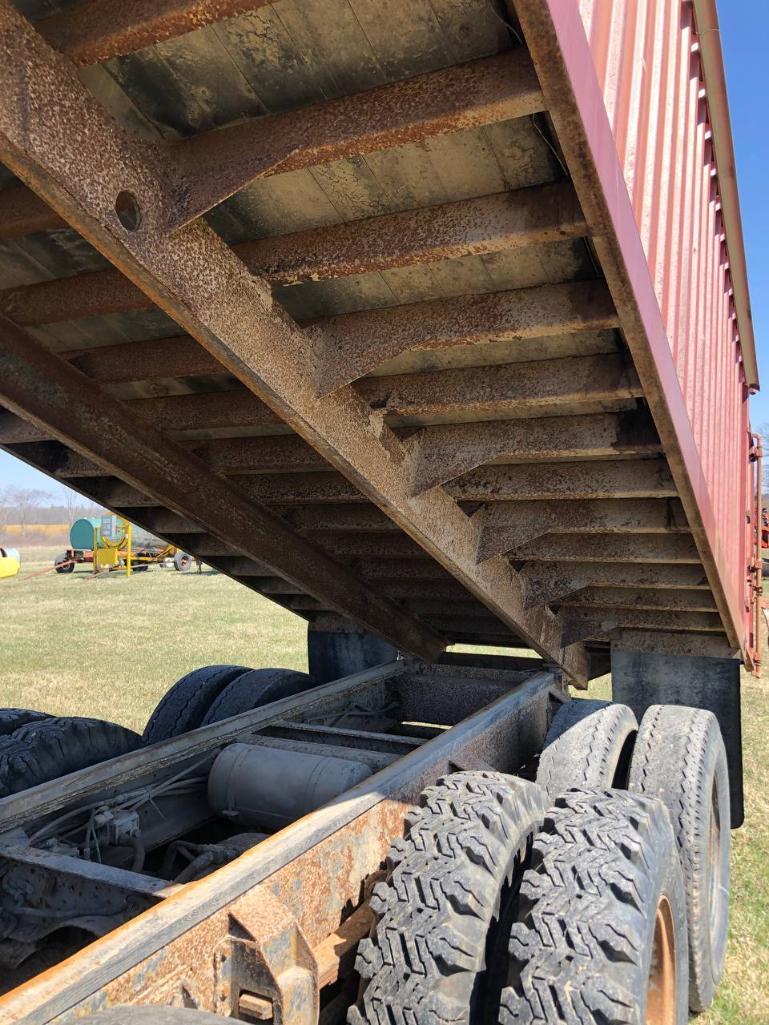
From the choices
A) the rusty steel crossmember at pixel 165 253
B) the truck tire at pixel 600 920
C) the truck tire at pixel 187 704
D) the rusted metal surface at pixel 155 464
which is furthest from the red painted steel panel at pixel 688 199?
the truck tire at pixel 187 704

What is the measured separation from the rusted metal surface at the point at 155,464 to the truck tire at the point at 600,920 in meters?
2.22

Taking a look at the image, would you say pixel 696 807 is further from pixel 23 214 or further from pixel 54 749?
pixel 23 214

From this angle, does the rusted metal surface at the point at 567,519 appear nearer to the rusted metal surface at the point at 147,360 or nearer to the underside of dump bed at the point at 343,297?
the underside of dump bed at the point at 343,297

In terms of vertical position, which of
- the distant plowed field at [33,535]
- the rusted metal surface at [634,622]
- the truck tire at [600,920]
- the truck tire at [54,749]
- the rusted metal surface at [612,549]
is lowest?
the truck tire at [600,920]

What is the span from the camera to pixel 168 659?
1199 centimetres

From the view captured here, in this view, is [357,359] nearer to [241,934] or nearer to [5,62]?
[5,62]

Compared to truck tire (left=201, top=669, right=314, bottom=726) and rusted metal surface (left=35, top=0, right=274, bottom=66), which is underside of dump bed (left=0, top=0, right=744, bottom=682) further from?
truck tire (left=201, top=669, right=314, bottom=726)

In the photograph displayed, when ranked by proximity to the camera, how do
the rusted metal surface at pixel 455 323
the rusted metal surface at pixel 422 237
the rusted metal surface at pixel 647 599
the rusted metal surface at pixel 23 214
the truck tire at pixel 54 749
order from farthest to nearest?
the rusted metal surface at pixel 647 599, the truck tire at pixel 54 749, the rusted metal surface at pixel 455 323, the rusted metal surface at pixel 23 214, the rusted metal surface at pixel 422 237

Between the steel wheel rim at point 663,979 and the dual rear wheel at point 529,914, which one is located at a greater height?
the dual rear wheel at point 529,914

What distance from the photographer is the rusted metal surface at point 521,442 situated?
3129 millimetres

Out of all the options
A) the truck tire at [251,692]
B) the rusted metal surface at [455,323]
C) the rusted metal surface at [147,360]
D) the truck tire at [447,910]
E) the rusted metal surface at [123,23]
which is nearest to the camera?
the rusted metal surface at [123,23]

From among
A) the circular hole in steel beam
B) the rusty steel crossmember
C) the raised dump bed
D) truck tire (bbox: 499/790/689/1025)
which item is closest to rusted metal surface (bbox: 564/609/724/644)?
the raised dump bed

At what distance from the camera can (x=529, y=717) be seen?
15.0 feet

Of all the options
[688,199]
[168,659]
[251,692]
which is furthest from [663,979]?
[168,659]
